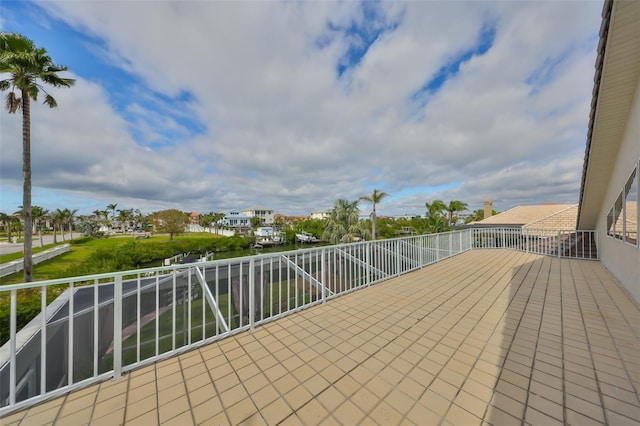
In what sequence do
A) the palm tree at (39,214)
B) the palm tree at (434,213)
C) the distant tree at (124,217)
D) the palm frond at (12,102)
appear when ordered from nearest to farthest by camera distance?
the palm frond at (12,102) < the palm tree at (434,213) < the palm tree at (39,214) < the distant tree at (124,217)

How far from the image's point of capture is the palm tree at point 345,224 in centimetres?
1944

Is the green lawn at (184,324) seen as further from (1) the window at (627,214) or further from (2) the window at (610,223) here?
(2) the window at (610,223)

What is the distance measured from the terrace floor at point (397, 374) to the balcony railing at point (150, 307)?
282 millimetres

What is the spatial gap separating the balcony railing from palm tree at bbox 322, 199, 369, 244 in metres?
12.1

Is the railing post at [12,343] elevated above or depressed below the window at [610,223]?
below

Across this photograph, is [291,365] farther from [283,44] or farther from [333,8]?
[283,44]

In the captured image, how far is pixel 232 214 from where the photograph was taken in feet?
201

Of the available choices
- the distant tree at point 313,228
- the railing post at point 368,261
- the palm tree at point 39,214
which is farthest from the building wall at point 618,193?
the palm tree at point 39,214

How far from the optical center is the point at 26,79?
26.9 ft

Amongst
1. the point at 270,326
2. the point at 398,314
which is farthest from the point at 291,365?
the point at 398,314

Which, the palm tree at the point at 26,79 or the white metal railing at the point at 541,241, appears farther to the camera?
the white metal railing at the point at 541,241

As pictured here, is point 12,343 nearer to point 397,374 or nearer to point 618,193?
point 397,374

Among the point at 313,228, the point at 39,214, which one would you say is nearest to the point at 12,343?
the point at 313,228

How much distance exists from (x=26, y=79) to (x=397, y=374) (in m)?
14.8
